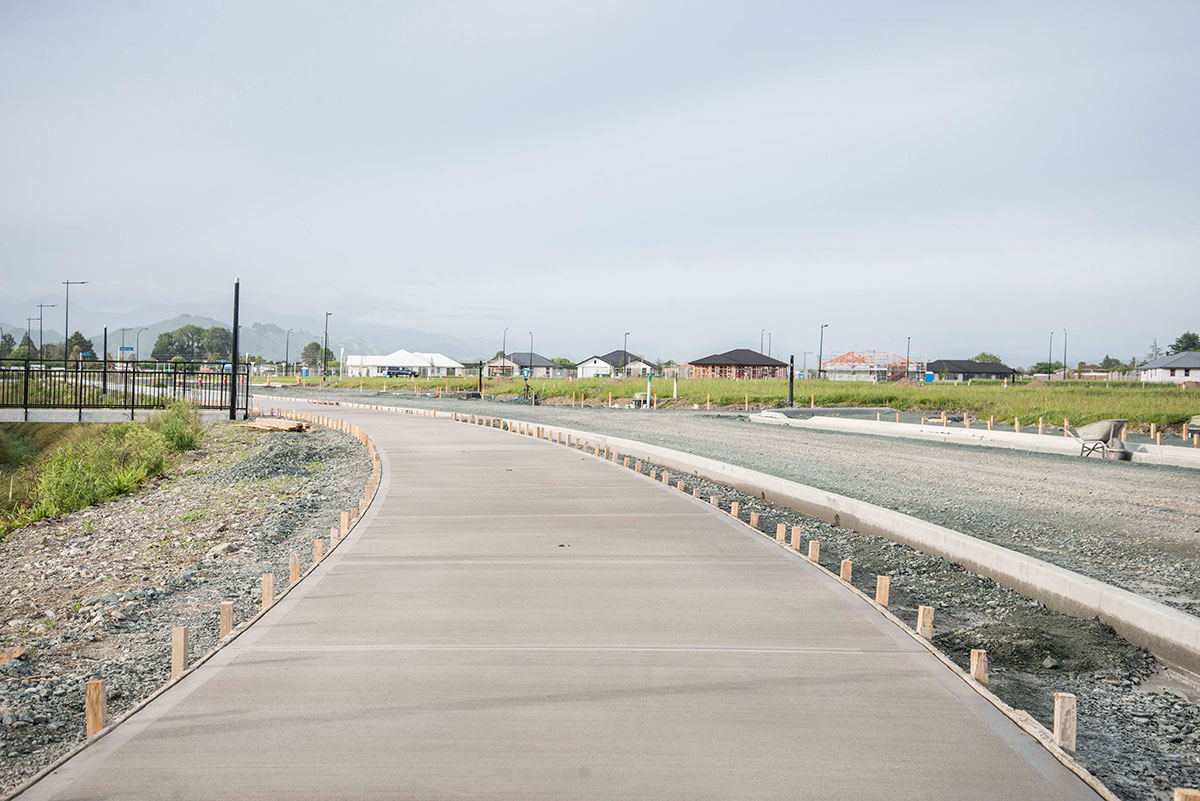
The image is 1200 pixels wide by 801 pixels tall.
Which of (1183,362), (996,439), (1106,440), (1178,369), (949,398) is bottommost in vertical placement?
(996,439)

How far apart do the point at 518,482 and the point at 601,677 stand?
8.63m

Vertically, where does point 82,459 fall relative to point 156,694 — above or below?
below

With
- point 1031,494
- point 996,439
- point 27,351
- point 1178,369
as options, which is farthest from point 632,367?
point 1031,494

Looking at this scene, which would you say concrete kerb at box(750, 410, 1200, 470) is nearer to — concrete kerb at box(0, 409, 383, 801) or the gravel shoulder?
the gravel shoulder

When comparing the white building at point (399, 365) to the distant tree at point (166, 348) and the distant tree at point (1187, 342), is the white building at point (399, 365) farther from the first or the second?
the distant tree at point (1187, 342)

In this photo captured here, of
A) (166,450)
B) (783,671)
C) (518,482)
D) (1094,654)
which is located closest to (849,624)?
(783,671)

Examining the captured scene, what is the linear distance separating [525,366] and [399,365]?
2252cm

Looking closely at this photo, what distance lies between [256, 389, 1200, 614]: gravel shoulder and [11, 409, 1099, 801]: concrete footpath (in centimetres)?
424

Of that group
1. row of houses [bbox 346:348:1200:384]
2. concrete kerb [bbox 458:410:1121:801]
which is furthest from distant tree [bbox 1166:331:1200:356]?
concrete kerb [bbox 458:410:1121:801]

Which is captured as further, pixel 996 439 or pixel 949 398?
pixel 949 398

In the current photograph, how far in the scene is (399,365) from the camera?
142 m

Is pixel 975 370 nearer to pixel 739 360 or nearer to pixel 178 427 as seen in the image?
pixel 739 360

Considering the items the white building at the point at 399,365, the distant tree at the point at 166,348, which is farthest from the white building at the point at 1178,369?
the distant tree at the point at 166,348

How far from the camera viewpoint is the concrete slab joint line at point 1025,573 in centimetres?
665
